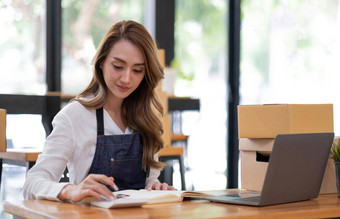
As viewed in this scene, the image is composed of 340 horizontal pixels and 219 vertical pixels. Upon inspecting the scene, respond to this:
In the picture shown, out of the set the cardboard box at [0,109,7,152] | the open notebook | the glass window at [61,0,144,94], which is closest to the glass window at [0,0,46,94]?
the glass window at [61,0,144,94]

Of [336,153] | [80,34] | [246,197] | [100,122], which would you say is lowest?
[246,197]

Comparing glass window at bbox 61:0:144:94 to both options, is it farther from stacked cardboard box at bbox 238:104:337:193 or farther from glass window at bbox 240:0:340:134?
stacked cardboard box at bbox 238:104:337:193

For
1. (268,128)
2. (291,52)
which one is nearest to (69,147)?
(268,128)

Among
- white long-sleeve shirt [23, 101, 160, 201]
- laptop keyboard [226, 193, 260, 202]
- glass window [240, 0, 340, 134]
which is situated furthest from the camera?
glass window [240, 0, 340, 134]

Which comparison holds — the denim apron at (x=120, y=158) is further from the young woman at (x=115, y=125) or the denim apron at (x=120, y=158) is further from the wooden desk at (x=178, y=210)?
the wooden desk at (x=178, y=210)

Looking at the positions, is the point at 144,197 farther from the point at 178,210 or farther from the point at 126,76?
the point at 126,76

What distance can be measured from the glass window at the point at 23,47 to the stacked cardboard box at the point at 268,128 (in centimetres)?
379

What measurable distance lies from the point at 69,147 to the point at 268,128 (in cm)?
72

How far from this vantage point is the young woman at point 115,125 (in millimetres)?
2119

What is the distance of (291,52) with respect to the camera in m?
6.42

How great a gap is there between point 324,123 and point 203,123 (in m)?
4.46

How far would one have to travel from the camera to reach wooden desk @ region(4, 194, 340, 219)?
1.52 meters

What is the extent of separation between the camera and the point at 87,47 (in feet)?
19.9

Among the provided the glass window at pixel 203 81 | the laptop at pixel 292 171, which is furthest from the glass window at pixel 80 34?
the laptop at pixel 292 171
